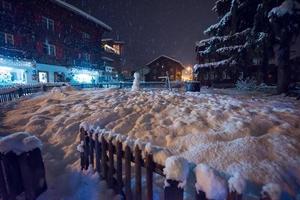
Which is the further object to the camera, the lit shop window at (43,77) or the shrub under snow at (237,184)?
the lit shop window at (43,77)

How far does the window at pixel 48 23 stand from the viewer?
2900 centimetres

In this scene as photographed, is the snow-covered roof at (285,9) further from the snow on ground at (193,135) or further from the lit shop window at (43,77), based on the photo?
the lit shop window at (43,77)

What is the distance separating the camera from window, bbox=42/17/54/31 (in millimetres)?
29000

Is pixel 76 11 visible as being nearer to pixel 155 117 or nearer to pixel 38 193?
pixel 155 117

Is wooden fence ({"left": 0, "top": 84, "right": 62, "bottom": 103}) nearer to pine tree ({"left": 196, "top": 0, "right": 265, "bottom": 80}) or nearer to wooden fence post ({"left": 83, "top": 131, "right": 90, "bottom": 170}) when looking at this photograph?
wooden fence post ({"left": 83, "top": 131, "right": 90, "bottom": 170})

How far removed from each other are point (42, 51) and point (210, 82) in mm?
23941

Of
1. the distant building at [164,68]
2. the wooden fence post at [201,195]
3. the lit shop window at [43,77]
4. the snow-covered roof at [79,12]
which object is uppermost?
the snow-covered roof at [79,12]

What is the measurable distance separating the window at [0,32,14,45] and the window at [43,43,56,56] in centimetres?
492

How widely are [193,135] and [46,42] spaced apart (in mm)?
29860

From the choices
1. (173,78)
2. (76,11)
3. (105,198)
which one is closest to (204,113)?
(105,198)

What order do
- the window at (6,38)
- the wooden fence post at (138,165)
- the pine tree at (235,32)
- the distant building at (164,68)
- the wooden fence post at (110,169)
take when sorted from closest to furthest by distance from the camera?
1. the wooden fence post at (138,165)
2. the wooden fence post at (110,169)
3. the pine tree at (235,32)
4. the window at (6,38)
5. the distant building at (164,68)

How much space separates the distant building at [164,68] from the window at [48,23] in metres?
24.8

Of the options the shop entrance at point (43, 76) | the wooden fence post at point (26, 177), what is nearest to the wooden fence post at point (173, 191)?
the wooden fence post at point (26, 177)

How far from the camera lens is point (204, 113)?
23.2 ft
